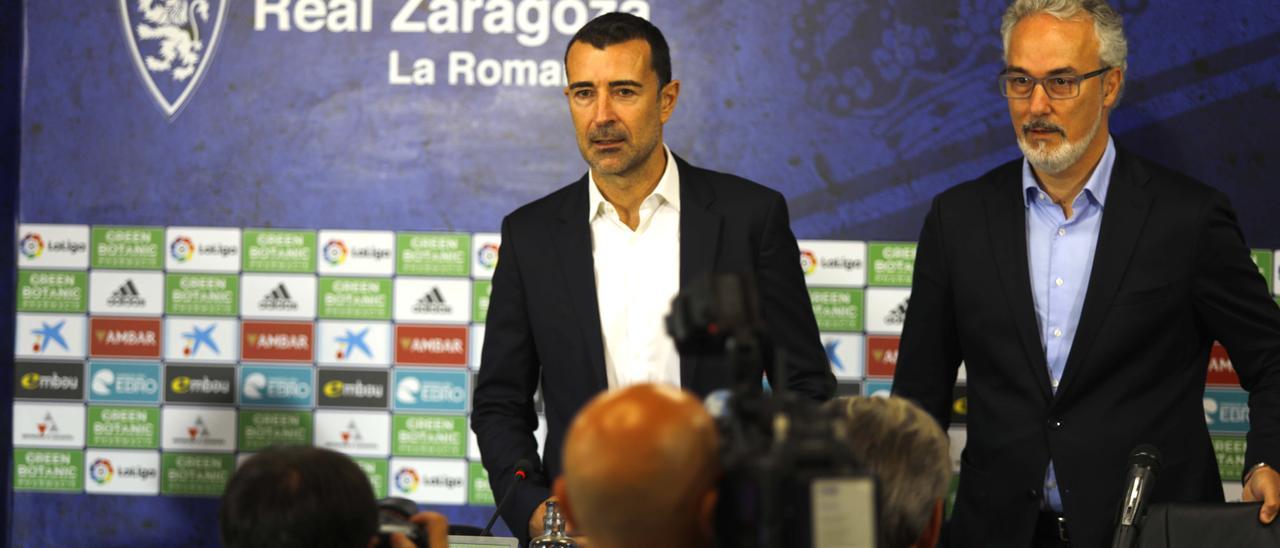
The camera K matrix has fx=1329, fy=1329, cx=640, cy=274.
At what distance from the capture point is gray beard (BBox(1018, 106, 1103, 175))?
2.69 m

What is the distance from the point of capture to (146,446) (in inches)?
149

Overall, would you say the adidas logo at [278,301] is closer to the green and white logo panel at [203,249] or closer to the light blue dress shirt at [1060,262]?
the green and white logo panel at [203,249]

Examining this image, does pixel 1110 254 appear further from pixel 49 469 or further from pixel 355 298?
pixel 49 469

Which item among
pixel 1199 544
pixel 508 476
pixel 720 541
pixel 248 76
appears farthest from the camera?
pixel 248 76

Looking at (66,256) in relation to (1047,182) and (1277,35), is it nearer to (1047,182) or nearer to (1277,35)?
(1047,182)

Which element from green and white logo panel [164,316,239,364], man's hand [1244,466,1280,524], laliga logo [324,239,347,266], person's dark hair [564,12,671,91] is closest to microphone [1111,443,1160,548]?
man's hand [1244,466,1280,524]

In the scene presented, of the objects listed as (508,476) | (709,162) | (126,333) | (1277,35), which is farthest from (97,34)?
(1277,35)

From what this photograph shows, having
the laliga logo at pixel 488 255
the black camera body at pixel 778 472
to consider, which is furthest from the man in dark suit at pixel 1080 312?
the black camera body at pixel 778 472

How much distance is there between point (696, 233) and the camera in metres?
2.79

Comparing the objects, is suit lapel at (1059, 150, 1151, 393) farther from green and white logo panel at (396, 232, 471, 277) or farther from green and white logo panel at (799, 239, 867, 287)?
green and white logo panel at (396, 232, 471, 277)

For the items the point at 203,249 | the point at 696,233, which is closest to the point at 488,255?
the point at 203,249

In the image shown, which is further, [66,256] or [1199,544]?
[66,256]

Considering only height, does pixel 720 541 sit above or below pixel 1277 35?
below

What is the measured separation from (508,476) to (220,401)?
1.47m
